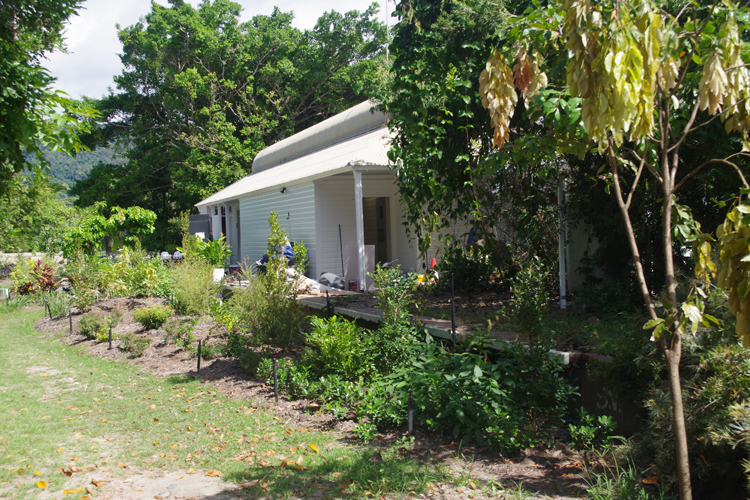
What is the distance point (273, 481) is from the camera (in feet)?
13.4

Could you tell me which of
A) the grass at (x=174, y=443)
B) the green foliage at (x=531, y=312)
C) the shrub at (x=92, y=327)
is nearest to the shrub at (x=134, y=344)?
the shrub at (x=92, y=327)

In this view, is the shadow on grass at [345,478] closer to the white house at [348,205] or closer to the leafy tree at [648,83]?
the leafy tree at [648,83]

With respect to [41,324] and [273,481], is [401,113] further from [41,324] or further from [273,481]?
[41,324]

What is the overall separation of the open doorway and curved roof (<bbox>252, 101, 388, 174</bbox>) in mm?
2162

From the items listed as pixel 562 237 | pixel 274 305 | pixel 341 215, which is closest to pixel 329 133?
pixel 341 215

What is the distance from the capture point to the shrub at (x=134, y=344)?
8969mm

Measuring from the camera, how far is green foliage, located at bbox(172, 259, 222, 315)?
428 inches

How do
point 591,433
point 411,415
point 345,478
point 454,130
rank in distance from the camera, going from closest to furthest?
point 345,478, point 591,433, point 411,415, point 454,130

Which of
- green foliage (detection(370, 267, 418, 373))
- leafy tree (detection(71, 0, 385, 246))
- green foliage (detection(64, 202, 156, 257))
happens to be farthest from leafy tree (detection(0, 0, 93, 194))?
leafy tree (detection(71, 0, 385, 246))

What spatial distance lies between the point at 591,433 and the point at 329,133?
15.0 metres

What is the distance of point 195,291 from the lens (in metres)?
10.9

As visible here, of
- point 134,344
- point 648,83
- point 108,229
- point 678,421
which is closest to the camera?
point 648,83

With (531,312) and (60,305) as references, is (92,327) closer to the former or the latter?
(60,305)

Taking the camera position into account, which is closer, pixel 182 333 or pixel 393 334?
pixel 393 334
